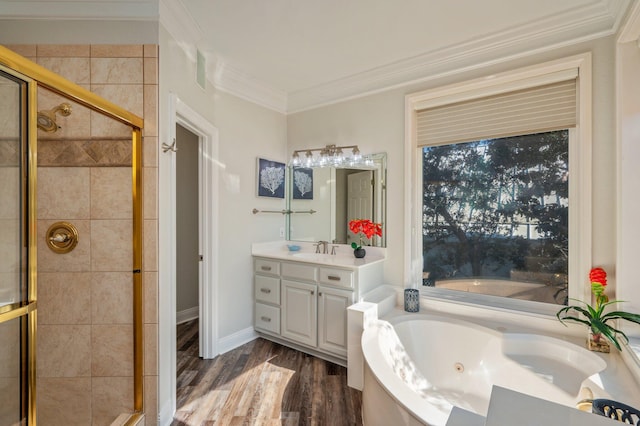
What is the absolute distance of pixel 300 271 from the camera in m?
2.69

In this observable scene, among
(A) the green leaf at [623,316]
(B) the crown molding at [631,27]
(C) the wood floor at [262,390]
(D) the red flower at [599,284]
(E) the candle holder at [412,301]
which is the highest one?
(B) the crown molding at [631,27]

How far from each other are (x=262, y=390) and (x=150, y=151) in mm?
1801

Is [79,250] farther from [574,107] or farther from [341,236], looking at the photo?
[574,107]

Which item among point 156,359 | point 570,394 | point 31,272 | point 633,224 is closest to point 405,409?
point 570,394

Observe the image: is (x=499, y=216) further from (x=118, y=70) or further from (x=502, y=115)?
(x=118, y=70)

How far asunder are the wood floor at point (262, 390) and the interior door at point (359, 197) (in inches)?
48.7

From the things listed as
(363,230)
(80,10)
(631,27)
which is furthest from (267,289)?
(631,27)

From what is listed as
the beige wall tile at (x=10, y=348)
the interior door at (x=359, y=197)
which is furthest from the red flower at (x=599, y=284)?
the beige wall tile at (x=10, y=348)

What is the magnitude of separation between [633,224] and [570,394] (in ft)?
3.38

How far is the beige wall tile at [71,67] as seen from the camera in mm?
1717

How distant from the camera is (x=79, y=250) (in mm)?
1740

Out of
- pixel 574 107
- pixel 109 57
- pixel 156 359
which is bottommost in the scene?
pixel 156 359

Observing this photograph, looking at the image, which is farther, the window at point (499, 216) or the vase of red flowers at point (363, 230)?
the vase of red flowers at point (363, 230)

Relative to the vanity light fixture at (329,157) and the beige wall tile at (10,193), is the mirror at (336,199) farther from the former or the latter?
the beige wall tile at (10,193)
